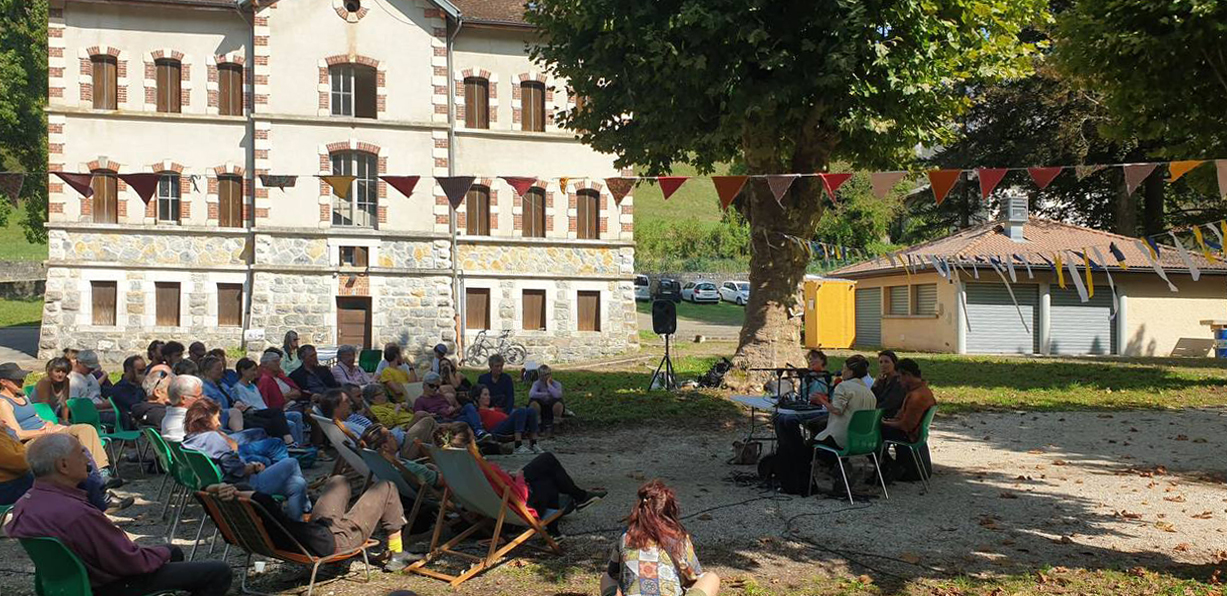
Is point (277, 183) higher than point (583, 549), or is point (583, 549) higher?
point (277, 183)

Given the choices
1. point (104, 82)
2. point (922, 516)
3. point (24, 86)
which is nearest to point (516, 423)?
point (922, 516)

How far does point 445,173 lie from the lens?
2408 centimetres

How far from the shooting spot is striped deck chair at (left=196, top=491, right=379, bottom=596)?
5164 millimetres

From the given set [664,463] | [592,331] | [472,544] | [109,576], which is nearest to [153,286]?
[592,331]

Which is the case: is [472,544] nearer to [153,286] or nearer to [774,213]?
[774,213]

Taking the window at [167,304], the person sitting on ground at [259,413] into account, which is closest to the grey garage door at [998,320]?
the window at [167,304]

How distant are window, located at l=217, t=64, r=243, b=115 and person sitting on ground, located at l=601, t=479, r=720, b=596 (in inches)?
872

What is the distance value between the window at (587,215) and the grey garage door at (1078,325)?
12936mm

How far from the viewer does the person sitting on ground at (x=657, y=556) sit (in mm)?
4234

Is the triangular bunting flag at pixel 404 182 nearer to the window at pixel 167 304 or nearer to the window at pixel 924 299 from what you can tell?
the window at pixel 167 304

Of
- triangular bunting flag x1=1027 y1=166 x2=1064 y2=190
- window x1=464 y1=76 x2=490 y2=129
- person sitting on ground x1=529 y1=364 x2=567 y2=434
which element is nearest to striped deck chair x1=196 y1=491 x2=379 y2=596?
person sitting on ground x1=529 y1=364 x2=567 y2=434

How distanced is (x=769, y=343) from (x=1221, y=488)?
277 inches

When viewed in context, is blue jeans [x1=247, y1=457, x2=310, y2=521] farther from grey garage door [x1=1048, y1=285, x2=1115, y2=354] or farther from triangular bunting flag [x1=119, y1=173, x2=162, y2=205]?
grey garage door [x1=1048, y1=285, x2=1115, y2=354]

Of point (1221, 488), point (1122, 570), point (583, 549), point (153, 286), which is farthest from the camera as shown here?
point (153, 286)
